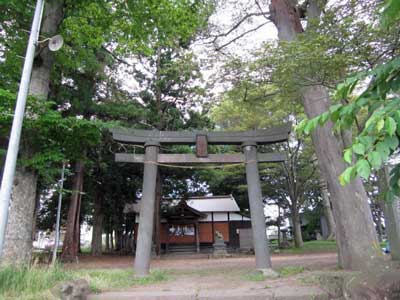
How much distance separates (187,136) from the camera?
8.37 m

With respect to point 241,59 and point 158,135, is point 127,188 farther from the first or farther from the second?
point 241,59

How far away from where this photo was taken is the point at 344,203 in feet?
23.3

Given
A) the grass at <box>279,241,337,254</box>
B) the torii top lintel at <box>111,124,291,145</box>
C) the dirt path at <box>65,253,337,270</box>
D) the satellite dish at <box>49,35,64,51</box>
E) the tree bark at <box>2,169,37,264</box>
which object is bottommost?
the dirt path at <box>65,253,337,270</box>

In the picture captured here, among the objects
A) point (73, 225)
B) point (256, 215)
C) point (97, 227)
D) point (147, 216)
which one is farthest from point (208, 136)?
point (97, 227)

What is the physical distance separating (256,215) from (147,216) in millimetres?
2728

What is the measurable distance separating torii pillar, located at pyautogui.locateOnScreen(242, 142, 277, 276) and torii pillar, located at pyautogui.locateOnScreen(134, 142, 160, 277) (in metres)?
2.50

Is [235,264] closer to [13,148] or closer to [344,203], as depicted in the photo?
[344,203]

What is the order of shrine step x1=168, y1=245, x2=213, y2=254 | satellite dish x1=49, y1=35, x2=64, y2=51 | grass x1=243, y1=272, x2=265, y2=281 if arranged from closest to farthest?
satellite dish x1=49, y1=35, x2=64, y2=51 → grass x1=243, y1=272, x2=265, y2=281 → shrine step x1=168, y1=245, x2=213, y2=254

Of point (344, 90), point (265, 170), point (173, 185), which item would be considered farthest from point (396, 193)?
point (173, 185)

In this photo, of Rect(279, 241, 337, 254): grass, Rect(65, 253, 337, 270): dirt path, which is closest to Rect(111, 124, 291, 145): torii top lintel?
Rect(65, 253, 337, 270): dirt path

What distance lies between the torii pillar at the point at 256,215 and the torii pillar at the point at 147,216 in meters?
2.50

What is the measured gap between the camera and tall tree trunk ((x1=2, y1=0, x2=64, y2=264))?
671cm

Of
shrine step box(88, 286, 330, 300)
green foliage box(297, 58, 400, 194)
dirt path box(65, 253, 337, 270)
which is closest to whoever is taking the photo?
green foliage box(297, 58, 400, 194)

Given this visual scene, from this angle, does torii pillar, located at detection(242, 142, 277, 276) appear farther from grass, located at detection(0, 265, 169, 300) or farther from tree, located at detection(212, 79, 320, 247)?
tree, located at detection(212, 79, 320, 247)
